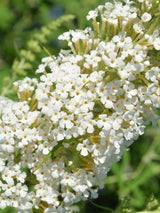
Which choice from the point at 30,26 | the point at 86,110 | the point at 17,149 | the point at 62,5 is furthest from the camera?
the point at 30,26

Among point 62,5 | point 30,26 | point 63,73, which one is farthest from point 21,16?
point 63,73

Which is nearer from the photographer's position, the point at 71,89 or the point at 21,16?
the point at 71,89

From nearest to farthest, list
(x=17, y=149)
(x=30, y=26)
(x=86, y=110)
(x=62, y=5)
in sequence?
(x=86, y=110) → (x=17, y=149) → (x=62, y=5) → (x=30, y=26)

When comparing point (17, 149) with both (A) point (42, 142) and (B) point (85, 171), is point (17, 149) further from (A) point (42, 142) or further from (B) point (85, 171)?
(B) point (85, 171)

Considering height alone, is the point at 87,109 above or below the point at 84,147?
above

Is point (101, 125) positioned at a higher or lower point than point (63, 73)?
lower

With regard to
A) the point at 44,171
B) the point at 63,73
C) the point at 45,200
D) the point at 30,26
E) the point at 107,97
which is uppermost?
the point at 30,26

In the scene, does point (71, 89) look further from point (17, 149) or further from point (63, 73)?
point (17, 149)

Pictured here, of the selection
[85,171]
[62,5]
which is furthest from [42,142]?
[62,5]
